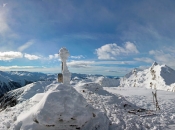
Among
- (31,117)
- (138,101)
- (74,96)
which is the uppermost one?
(74,96)

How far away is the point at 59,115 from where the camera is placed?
7508 mm

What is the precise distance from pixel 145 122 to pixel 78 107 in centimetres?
383

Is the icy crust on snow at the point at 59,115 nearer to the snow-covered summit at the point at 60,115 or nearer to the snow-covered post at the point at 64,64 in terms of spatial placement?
the snow-covered summit at the point at 60,115

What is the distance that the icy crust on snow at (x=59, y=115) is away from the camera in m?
7.47

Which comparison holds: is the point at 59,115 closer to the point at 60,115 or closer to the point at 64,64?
the point at 60,115

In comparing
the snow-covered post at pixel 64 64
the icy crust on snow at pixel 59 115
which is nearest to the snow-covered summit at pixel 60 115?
the icy crust on snow at pixel 59 115

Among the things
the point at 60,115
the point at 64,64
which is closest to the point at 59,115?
the point at 60,115

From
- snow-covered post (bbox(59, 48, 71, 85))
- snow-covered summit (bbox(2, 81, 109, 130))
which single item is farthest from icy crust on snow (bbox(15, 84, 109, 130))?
snow-covered post (bbox(59, 48, 71, 85))

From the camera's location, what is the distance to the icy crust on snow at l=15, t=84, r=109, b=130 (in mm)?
7469

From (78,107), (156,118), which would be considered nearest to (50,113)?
(78,107)

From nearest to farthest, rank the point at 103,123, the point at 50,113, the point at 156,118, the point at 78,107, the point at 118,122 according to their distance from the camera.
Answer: the point at 50,113 < the point at 78,107 < the point at 103,123 < the point at 118,122 < the point at 156,118

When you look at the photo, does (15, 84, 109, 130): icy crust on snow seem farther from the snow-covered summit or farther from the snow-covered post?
the snow-covered post

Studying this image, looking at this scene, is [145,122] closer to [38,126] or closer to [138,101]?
[38,126]

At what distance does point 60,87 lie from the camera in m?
9.01
